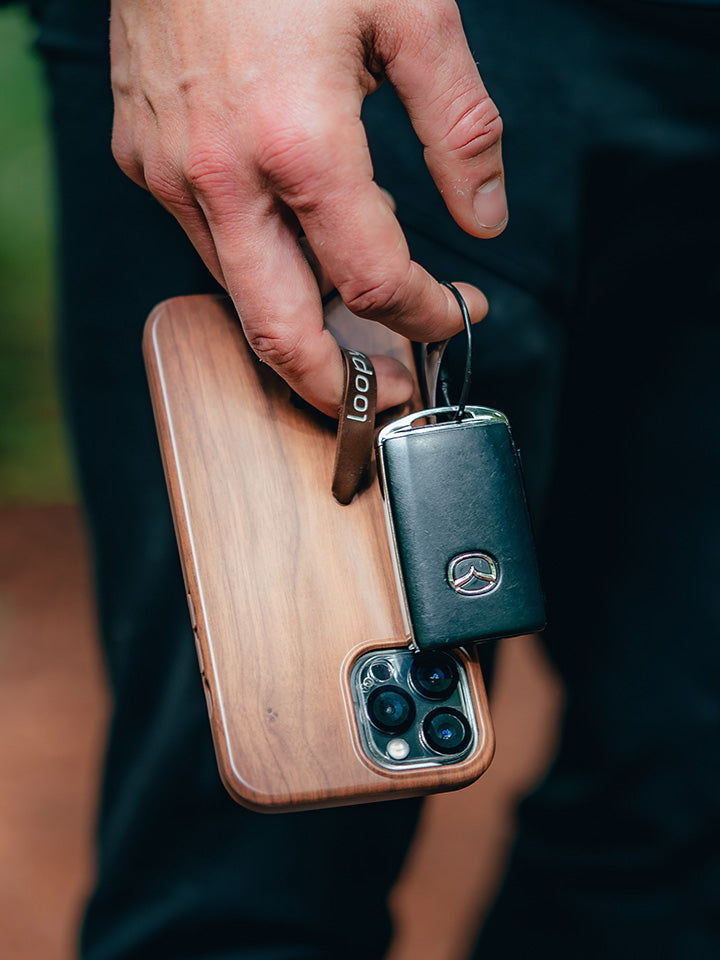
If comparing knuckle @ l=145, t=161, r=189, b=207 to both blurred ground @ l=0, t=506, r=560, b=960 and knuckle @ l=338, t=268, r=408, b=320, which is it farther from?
blurred ground @ l=0, t=506, r=560, b=960

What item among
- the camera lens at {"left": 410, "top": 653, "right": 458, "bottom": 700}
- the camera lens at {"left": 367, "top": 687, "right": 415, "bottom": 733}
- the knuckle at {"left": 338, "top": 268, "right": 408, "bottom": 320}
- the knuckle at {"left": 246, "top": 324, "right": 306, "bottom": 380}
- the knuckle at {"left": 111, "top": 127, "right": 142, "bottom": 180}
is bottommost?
the camera lens at {"left": 367, "top": 687, "right": 415, "bottom": 733}

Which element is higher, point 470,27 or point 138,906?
point 470,27

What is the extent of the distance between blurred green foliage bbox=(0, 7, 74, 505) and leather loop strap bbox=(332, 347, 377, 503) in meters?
1.08

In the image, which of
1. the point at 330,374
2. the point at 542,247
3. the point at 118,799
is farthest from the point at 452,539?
the point at 118,799

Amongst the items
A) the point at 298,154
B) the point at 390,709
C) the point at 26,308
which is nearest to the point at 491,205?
the point at 298,154

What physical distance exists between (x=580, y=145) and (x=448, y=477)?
365 mm

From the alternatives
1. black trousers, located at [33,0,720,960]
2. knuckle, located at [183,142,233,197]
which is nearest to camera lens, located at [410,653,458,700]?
black trousers, located at [33,0,720,960]

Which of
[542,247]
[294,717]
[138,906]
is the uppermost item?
[542,247]

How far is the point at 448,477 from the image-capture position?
580 mm

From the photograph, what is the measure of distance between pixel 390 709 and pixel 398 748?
30 mm

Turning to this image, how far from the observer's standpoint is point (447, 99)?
0.54 m

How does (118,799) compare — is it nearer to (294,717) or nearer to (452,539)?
(294,717)

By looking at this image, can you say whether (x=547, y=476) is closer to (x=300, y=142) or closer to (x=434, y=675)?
(x=434, y=675)

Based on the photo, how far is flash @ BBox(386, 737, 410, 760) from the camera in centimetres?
59
